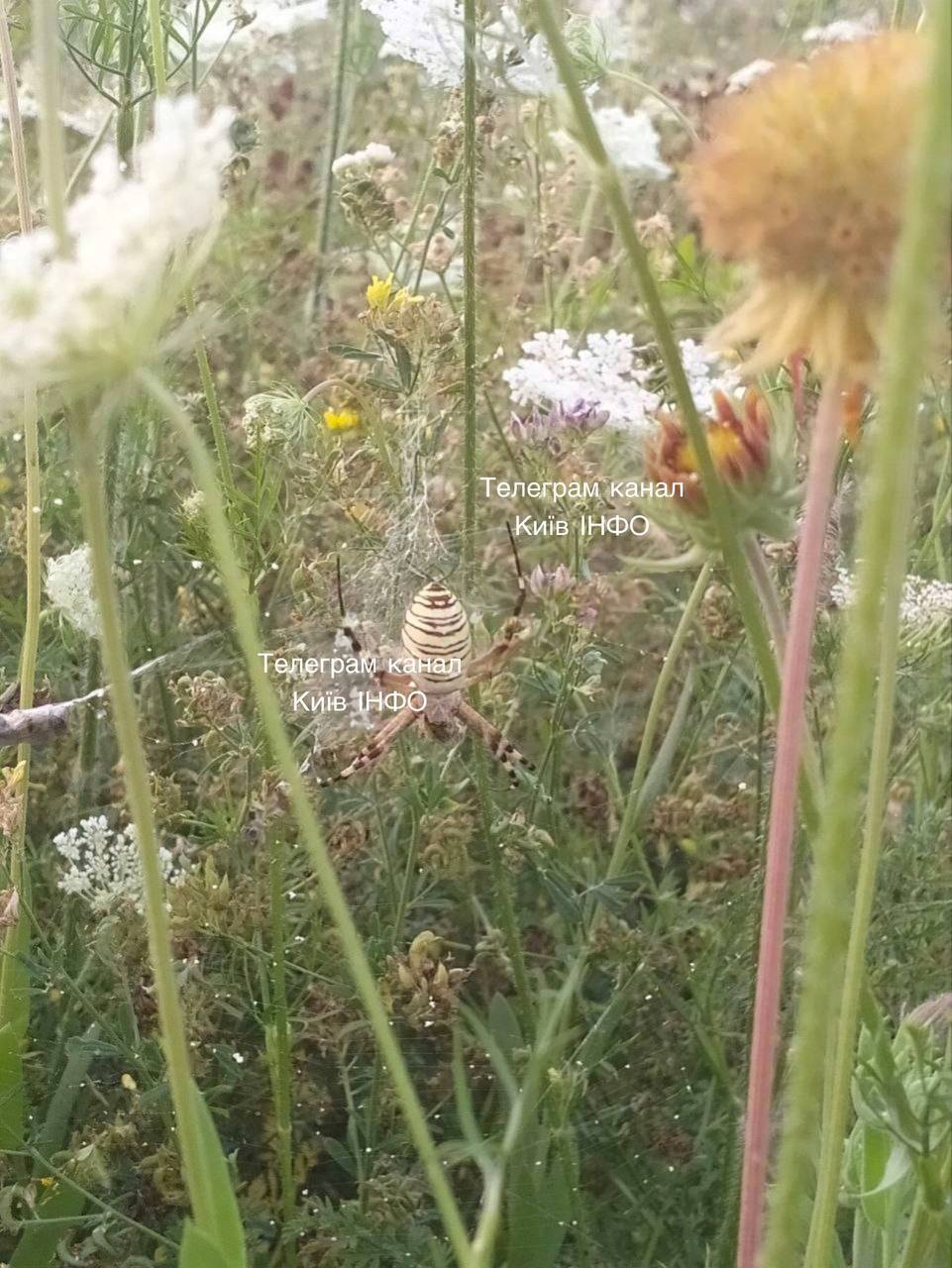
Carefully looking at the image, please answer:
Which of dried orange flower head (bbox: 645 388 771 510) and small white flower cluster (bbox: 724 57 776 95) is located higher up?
small white flower cluster (bbox: 724 57 776 95)

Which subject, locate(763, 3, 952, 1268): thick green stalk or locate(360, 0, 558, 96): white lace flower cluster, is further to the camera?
locate(360, 0, 558, 96): white lace flower cluster

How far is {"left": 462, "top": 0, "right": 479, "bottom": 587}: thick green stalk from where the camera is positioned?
16.7 inches

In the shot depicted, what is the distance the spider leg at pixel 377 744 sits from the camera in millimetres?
461

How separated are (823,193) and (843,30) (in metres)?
0.28

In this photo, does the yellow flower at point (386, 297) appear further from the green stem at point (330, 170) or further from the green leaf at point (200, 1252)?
the green leaf at point (200, 1252)

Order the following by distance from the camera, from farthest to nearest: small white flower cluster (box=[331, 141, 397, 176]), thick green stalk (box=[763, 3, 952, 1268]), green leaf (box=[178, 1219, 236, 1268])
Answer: small white flower cluster (box=[331, 141, 397, 176]) < green leaf (box=[178, 1219, 236, 1268]) < thick green stalk (box=[763, 3, 952, 1268])

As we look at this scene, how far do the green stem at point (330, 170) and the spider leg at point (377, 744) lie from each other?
0.20m

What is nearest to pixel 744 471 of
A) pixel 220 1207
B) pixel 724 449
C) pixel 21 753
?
pixel 724 449

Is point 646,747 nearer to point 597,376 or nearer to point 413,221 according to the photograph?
point 597,376

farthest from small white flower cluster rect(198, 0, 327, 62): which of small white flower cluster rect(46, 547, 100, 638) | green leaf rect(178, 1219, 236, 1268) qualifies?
green leaf rect(178, 1219, 236, 1268)

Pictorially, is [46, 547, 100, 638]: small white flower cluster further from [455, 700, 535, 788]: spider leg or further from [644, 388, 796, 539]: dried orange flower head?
[644, 388, 796, 539]: dried orange flower head

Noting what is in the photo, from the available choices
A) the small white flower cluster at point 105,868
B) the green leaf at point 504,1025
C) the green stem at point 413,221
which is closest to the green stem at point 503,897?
the green leaf at point 504,1025

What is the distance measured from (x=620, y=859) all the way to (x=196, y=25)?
0.40 metres

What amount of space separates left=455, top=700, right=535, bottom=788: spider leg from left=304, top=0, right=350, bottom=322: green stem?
20 cm
